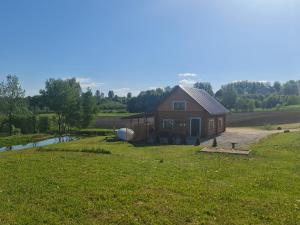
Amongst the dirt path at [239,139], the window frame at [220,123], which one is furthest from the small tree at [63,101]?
the dirt path at [239,139]

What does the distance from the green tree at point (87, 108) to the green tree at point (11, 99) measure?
10258 mm

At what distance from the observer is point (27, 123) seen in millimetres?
57000

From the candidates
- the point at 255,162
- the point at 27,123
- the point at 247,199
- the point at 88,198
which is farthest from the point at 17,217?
the point at 27,123

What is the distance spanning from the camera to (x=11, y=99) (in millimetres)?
54281

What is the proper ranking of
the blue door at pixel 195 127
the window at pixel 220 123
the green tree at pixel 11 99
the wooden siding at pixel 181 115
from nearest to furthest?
the wooden siding at pixel 181 115 → the blue door at pixel 195 127 → the window at pixel 220 123 → the green tree at pixel 11 99

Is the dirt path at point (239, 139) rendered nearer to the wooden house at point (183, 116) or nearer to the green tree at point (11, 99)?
the wooden house at point (183, 116)

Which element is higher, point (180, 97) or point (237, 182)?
point (180, 97)

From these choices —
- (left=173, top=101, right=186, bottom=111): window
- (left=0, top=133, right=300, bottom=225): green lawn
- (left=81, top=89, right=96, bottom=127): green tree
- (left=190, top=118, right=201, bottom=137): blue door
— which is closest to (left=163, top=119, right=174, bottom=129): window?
(left=173, top=101, right=186, bottom=111): window

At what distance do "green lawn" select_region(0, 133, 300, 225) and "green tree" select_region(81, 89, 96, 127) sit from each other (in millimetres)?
42132

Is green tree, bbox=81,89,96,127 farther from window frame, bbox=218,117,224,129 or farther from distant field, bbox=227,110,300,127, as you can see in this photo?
window frame, bbox=218,117,224,129

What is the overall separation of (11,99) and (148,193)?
5128 centimetres

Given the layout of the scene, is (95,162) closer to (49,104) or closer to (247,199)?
(247,199)

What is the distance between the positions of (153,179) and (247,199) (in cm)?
336

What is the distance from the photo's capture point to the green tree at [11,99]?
2109 inches
